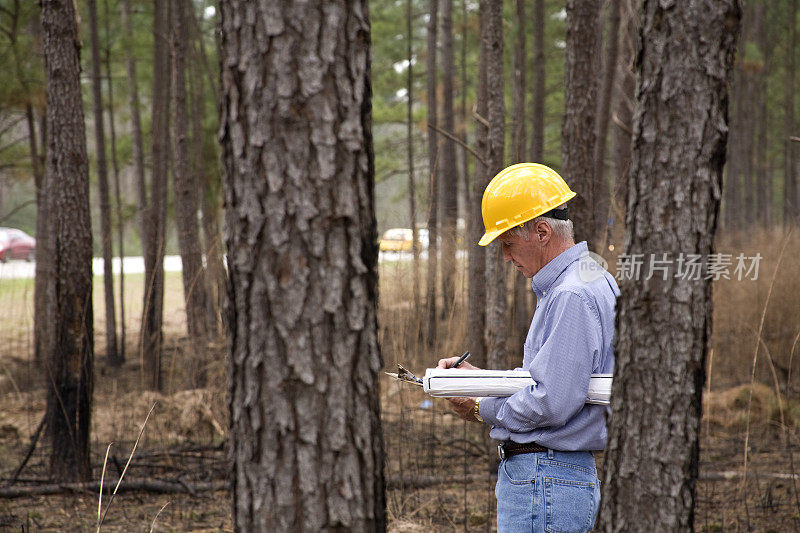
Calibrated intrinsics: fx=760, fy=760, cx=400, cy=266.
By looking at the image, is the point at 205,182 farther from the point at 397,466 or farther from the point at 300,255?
the point at 300,255

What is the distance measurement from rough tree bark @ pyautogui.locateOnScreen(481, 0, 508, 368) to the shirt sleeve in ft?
9.71

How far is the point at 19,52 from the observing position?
29.0 ft

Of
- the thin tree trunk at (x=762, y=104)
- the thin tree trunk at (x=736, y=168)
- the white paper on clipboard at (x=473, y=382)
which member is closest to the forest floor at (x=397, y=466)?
the white paper on clipboard at (x=473, y=382)

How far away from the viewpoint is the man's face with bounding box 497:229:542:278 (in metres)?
2.38

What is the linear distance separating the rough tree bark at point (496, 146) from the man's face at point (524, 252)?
2.64 meters

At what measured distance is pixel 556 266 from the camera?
231cm

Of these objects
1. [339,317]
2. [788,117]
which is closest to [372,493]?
[339,317]

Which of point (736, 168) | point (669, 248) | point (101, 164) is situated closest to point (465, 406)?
point (669, 248)

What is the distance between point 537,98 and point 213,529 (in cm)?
656

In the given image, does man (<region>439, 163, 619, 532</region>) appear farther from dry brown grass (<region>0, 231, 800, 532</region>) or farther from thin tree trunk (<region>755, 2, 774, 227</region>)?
thin tree trunk (<region>755, 2, 774, 227</region>)

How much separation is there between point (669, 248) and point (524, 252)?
1.73 feet

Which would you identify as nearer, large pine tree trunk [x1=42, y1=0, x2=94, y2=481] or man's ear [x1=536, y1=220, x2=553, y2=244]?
Result: man's ear [x1=536, y1=220, x2=553, y2=244]

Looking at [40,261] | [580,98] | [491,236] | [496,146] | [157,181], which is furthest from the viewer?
[40,261]

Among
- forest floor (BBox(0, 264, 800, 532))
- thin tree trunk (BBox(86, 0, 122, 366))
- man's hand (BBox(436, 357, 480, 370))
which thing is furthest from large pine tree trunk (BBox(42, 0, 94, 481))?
man's hand (BBox(436, 357, 480, 370))
